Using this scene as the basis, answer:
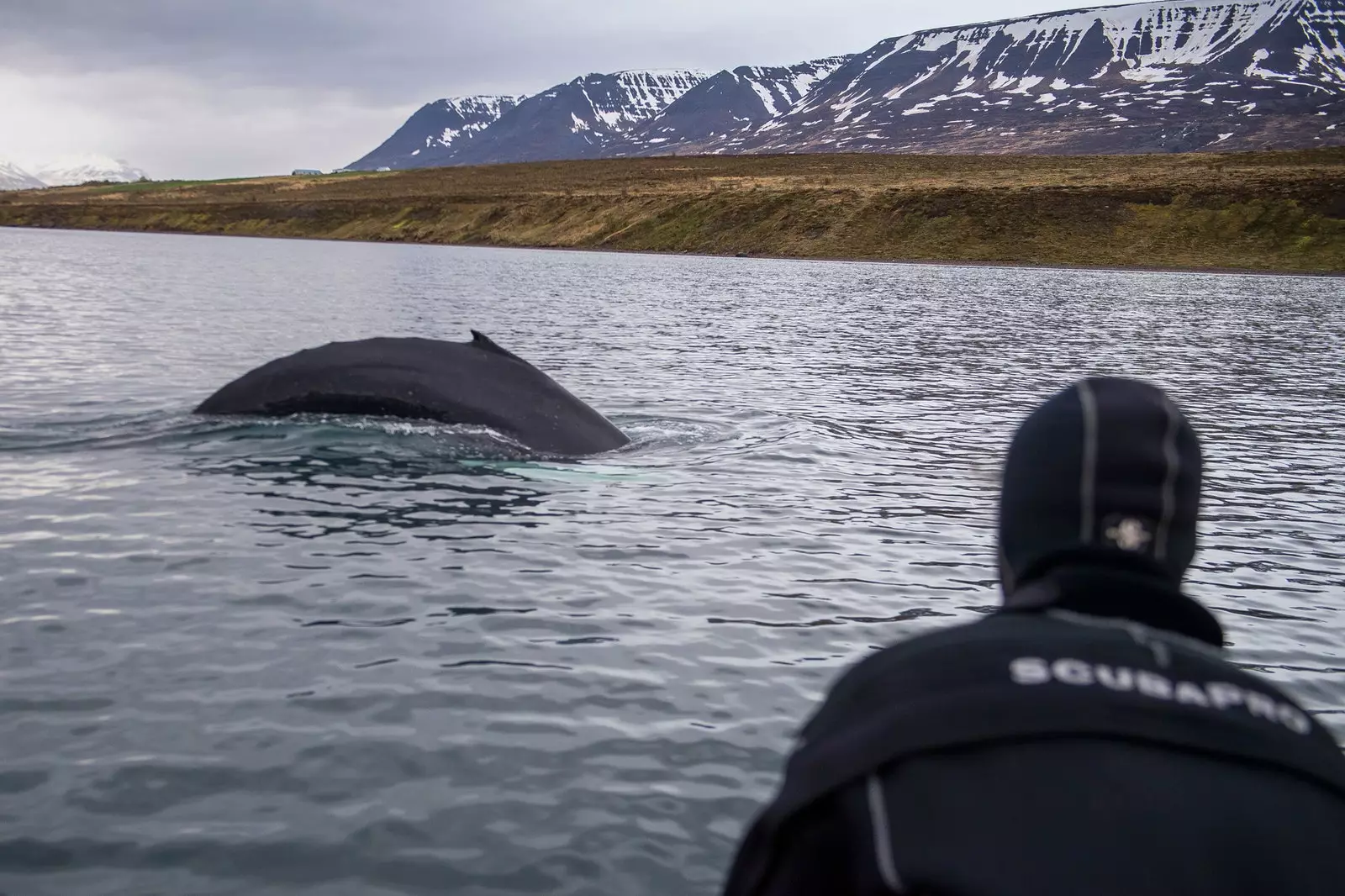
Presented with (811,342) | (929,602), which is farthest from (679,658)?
(811,342)

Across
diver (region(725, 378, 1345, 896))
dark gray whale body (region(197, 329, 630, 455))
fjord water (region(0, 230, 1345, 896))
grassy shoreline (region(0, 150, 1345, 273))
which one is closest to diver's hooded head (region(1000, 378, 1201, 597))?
diver (region(725, 378, 1345, 896))

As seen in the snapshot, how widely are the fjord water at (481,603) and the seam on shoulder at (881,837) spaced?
3.48 metres

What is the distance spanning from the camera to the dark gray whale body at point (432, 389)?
521 inches

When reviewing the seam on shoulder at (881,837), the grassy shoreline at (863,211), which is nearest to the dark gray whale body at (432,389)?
the seam on shoulder at (881,837)

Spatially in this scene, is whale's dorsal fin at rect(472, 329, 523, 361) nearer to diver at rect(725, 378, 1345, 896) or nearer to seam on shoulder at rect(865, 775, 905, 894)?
diver at rect(725, 378, 1345, 896)

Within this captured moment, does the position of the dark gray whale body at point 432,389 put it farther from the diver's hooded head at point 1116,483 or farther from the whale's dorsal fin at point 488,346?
the diver's hooded head at point 1116,483

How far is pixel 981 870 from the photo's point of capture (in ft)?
6.74

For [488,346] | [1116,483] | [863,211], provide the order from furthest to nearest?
1. [863,211]
2. [488,346]
3. [1116,483]

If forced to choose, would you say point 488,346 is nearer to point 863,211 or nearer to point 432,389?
point 432,389

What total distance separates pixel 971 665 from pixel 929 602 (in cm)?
730

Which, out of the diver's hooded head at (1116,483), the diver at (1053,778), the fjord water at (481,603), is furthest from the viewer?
the fjord water at (481,603)

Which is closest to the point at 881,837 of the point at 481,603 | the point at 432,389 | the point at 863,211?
the point at 481,603

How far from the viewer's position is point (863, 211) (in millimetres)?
95938

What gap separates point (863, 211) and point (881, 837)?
3811 inches
